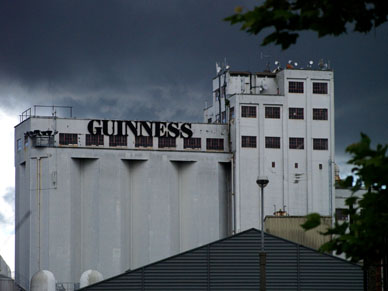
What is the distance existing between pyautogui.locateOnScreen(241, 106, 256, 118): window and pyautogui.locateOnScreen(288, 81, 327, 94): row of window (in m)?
5.89

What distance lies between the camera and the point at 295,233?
4065 inches

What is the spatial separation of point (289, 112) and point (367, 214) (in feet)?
356

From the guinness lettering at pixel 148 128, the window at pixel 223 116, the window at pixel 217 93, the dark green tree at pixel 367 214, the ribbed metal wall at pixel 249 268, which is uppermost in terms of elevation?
the window at pixel 217 93

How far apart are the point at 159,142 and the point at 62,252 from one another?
1973 cm

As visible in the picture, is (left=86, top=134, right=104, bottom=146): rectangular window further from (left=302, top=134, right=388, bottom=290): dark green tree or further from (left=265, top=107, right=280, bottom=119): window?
(left=302, top=134, right=388, bottom=290): dark green tree

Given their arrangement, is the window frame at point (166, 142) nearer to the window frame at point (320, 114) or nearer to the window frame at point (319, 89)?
the window frame at point (320, 114)

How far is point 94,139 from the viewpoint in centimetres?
12456

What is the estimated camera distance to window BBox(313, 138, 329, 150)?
127 m

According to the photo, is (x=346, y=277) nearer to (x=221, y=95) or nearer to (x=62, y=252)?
(x=62, y=252)

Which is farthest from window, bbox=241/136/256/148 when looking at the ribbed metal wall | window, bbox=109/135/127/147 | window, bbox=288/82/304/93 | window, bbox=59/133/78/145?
the ribbed metal wall

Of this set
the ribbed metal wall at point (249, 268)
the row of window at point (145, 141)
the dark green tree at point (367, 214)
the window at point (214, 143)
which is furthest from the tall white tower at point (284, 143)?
the dark green tree at point (367, 214)

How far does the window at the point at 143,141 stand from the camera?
126 meters

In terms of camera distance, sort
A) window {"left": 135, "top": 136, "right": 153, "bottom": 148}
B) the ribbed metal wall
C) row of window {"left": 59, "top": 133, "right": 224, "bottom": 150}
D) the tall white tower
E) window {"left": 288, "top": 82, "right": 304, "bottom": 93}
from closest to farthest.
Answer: the ribbed metal wall, the tall white tower, row of window {"left": 59, "top": 133, "right": 224, "bottom": 150}, window {"left": 135, "top": 136, "right": 153, "bottom": 148}, window {"left": 288, "top": 82, "right": 304, "bottom": 93}

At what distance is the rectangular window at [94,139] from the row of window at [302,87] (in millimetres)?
24704
